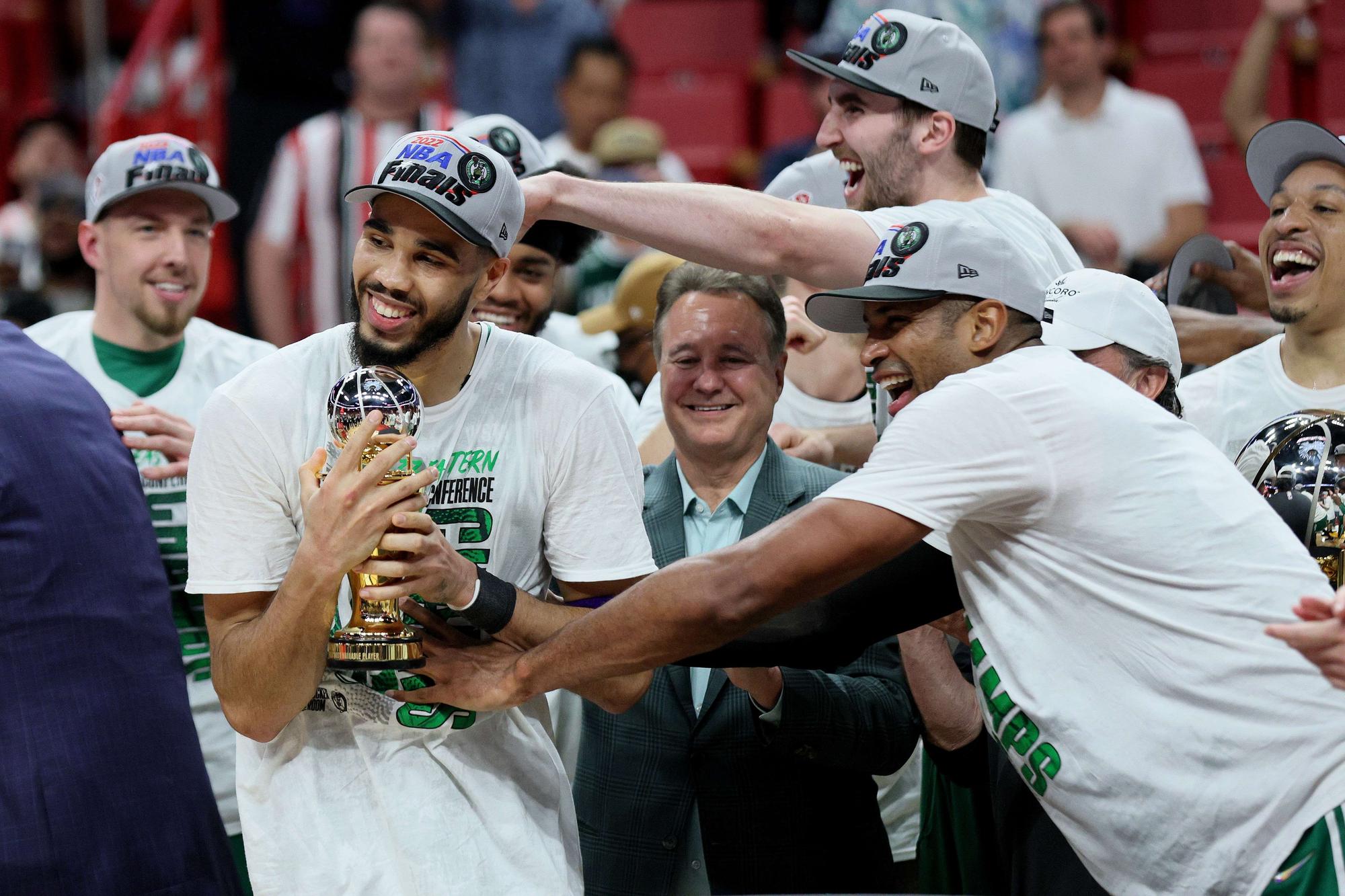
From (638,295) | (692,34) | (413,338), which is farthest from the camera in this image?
(692,34)

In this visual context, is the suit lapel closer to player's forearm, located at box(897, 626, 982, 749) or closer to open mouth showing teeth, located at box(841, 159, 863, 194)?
player's forearm, located at box(897, 626, 982, 749)

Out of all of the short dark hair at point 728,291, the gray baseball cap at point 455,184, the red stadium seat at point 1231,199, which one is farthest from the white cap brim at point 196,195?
the red stadium seat at point 1231,199

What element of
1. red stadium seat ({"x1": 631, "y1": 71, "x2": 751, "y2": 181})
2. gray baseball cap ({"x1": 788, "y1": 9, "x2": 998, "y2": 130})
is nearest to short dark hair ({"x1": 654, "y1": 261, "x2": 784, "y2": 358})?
gray baseball cap ({"x1": 788, "y1": 9, "x2": 998, "y2": 130})

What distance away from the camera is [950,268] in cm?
298

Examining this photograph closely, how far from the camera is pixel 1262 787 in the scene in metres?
2.65

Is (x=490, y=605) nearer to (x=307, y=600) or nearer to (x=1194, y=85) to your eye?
(x=307, y=600)

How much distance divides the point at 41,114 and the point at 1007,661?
8.38m

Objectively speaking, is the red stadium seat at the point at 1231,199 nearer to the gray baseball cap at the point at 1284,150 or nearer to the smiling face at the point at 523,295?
the gray baseball cap at the point at 1284,150

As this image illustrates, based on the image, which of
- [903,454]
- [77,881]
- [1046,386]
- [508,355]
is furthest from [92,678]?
[1046,386]

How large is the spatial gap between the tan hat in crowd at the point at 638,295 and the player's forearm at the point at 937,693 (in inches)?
70.5

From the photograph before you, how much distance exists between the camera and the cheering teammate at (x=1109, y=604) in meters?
2.65

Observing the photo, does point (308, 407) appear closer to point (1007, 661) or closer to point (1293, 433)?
point (1007, 661)

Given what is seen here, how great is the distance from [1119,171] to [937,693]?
15.0 ft

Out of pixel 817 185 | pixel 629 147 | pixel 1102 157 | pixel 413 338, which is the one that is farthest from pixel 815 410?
pixel 1102 157
